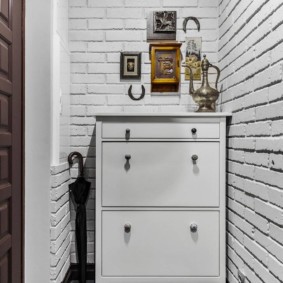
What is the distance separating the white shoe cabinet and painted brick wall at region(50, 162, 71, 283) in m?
0.21

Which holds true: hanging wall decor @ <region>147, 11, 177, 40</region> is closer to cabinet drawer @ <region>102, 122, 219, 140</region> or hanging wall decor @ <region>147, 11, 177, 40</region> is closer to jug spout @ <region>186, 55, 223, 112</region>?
jug spout @ <region>186, 55, 223, 112</region>

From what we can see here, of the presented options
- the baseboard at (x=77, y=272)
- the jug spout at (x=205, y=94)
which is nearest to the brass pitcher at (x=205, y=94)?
the jug spout at (x=205, y=94)

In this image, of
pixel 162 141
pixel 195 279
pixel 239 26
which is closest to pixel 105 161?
pixel 162 141

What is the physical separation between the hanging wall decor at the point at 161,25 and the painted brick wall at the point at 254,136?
337 millimetres

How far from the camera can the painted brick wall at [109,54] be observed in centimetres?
238

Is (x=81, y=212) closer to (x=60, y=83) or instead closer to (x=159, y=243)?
(x=159, y=243)

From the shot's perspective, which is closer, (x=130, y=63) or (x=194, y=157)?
(x=194, y=157)

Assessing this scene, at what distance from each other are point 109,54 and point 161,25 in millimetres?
385

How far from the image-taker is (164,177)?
2.05 m

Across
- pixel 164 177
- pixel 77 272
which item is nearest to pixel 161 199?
pixel 164 177

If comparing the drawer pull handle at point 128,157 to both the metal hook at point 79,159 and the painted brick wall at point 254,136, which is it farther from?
the painted brick wall at point 254,136

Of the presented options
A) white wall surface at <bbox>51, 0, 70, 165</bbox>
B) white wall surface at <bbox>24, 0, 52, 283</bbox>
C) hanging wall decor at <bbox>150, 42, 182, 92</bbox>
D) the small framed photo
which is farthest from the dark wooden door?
hanging wall decor at <bbox>150, 42, 182, 92</bbox>

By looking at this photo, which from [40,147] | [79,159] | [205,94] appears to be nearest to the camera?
[40,147]

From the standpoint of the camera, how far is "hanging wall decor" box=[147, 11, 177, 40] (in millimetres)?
2361
